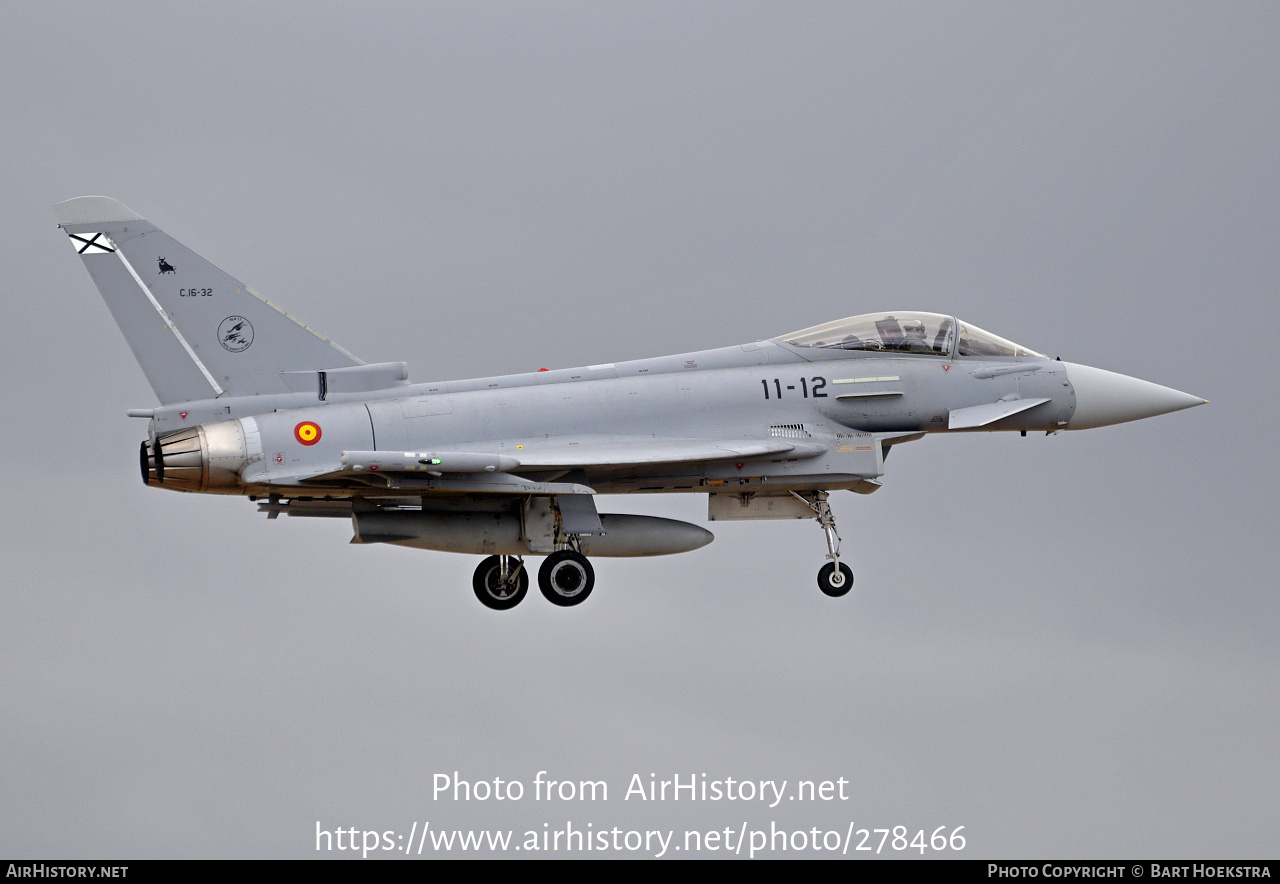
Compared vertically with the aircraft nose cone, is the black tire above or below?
below

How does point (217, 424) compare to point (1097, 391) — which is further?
point (1097, 391)

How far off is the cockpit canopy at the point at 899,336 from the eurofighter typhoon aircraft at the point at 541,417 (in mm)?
28

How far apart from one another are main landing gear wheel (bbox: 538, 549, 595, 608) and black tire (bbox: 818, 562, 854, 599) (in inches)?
133

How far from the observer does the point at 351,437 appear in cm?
2681

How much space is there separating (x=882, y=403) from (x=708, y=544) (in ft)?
10.1

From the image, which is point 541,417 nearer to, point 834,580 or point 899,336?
point 834,580

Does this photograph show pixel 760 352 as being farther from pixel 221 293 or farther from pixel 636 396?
pixel 221 293

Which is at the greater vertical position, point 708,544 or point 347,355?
point 347,355

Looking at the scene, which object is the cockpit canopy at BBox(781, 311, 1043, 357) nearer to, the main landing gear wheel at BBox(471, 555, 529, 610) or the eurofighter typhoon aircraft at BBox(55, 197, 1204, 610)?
the eurofighter typhoon aircraft at BBox(55, 197, 1204, 610)

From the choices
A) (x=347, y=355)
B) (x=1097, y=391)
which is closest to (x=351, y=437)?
(x=347, y=355)

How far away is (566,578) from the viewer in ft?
92.6

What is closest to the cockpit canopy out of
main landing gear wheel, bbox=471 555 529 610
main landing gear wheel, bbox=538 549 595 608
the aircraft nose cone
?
the aircraft nose cone

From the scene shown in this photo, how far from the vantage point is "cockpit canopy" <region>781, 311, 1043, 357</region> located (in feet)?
96.0

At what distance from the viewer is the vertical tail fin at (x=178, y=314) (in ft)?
89.2
